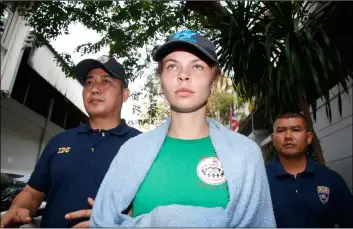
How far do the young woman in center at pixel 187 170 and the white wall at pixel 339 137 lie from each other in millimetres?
5073

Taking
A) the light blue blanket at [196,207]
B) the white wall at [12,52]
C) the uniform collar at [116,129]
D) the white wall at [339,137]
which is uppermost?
the white wall at [12,52]

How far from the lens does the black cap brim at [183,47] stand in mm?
1399

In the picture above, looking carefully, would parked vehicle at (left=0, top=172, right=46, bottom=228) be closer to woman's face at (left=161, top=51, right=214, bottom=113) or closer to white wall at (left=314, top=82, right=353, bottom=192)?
woman's face at (left=161, top=51, right=214, bottom=113)

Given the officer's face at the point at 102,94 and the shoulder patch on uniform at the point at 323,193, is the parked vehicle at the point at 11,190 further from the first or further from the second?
the shoulder patch on uniform at the point at 323,193

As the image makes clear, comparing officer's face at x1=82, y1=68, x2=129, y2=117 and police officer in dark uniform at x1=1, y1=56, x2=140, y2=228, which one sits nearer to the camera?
police officer in dark uniform at x1=1, y1=56, x2=140, y2=228

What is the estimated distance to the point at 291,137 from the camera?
9.78 feet

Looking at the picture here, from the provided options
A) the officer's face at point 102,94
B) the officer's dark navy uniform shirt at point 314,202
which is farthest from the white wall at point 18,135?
the officer's dark navy uniform shirt at point 314,202

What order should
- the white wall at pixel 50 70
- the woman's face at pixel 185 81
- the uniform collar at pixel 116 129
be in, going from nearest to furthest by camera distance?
1. the woman's face at pixel 185 81
2. the uniform collar at pixel 116 129
3. the white wall at pixel 50 70

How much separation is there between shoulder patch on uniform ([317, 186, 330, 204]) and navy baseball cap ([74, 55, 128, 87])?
6.16ft

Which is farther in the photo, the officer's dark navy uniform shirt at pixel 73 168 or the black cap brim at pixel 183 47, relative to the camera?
the officer's dark navy uniform shirt at pixel 73 168

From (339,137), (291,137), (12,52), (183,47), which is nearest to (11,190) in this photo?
(291,137)

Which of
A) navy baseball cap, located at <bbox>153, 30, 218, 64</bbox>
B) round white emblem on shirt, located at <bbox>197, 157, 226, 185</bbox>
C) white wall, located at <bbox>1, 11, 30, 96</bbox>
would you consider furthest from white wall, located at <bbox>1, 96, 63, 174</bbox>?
round white emblem on shirt, located at <bbox>197, 157, 226, 185</bbox>

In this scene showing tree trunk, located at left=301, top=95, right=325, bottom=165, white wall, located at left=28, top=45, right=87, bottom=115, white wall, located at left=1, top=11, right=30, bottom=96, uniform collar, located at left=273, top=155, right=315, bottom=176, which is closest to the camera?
uniform collar, located at left=273, top=155, right=315, bottom=176

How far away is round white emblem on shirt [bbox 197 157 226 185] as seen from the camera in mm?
1199
